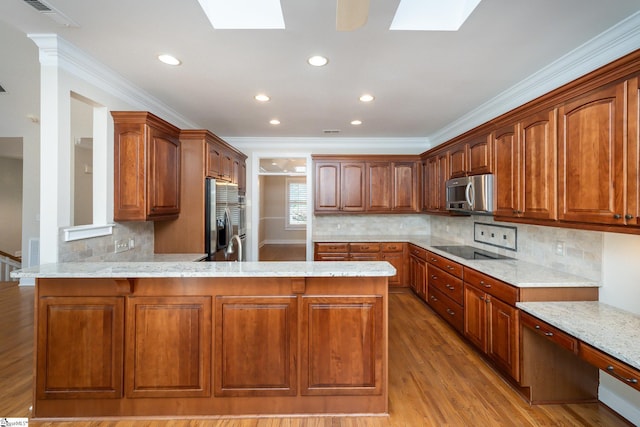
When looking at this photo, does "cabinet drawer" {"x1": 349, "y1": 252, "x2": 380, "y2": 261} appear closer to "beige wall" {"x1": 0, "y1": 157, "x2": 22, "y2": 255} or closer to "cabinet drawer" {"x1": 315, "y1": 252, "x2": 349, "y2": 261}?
"cabinet drawer" {"x1": 315, "y1": 252, "x2": 349, "y2": 261}

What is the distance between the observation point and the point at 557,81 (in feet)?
8.63

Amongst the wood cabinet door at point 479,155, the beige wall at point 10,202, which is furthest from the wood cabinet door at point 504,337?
the beige wall at point 10,202

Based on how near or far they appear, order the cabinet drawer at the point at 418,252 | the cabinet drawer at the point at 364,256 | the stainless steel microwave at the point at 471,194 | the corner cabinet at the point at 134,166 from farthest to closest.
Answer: the cabinet drawer at the point at 364,256 → the cabinet drawer at the point at 418,252 → the stainless steel microwave at the point at 471,194 → the corner cabinet at the point at 134,166

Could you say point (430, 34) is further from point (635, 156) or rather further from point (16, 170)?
point (16, 170)

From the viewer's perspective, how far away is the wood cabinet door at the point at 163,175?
283cm

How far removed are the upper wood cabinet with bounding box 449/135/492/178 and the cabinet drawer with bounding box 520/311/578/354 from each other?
1.55 metres

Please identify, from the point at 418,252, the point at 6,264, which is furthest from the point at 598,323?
the point at 6,264

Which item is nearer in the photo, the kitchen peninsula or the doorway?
the kitchen peninsula

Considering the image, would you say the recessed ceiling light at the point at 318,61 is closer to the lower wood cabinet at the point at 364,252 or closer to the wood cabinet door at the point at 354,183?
the wood cabinet door at the point at 354,183

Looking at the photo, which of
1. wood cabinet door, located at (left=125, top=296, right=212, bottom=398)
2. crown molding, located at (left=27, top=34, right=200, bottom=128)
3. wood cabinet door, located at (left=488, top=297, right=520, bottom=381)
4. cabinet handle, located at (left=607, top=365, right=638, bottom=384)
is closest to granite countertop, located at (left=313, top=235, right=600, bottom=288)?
wood cabinet door, located at (left=488, top=297, right=520, bottom=381)

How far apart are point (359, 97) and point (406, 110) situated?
81cm

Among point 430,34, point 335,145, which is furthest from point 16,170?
point 430,34

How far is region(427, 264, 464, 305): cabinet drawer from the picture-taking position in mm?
3164

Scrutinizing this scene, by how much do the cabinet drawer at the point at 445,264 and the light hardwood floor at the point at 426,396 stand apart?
0.72 m
